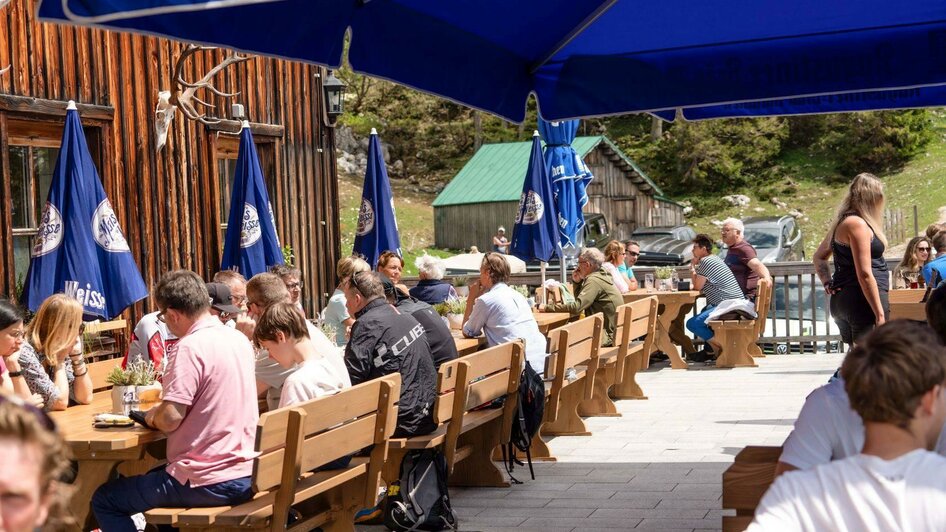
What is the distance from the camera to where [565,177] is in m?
14.2

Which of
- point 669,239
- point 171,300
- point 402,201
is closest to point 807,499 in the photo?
point 171,300

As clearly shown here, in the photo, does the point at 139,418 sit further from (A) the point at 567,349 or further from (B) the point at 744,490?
(A) the point at 567,349

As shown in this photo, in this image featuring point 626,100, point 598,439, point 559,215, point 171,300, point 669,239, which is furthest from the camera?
point 669,239

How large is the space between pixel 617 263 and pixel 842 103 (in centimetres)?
765

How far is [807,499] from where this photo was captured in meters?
2.53

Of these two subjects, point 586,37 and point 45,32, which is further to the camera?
point 45,32

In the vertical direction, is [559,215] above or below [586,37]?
below

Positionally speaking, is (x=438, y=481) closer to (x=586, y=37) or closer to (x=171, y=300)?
(x=171, y=300)

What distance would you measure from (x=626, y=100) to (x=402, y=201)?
50.4 meters

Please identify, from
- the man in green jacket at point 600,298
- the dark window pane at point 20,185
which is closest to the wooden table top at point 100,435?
the dark window pane at point 20,185

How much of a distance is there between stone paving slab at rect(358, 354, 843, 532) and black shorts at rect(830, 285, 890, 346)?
1.26 metres

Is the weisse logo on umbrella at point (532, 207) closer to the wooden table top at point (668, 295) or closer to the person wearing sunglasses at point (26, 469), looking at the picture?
the wooden table top at point (668, 295)

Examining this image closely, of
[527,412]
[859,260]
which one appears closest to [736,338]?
[527,412]

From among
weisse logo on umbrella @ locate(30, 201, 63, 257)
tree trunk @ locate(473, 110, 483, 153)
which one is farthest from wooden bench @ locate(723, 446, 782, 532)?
tree trunk @ locate(473, 110, 483, 153)
